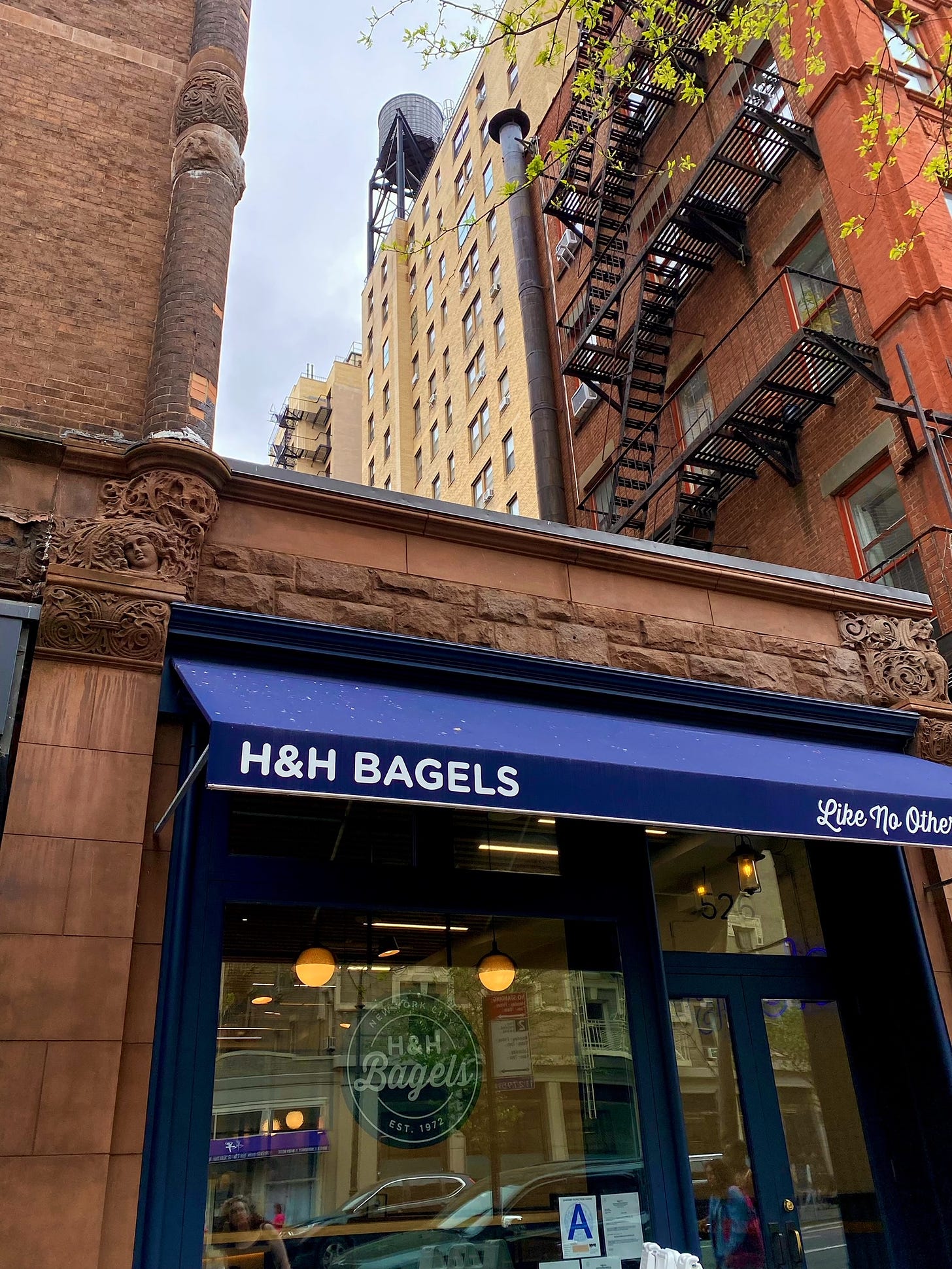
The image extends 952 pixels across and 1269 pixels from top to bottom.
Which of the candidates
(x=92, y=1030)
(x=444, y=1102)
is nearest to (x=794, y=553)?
(x=444, y=1102)

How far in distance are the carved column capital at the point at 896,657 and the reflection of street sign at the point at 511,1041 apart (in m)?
4.30

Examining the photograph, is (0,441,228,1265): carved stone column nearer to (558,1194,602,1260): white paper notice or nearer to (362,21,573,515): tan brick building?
(558,1194,602,1260): white paper notice

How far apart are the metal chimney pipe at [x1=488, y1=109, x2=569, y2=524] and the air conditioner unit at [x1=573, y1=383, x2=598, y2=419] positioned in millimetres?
867

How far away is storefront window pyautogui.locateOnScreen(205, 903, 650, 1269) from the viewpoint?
18.4 ft

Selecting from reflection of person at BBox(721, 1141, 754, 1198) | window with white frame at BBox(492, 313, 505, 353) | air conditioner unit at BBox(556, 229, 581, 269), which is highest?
window with white frame at BBox(492, 313, 505, 353)

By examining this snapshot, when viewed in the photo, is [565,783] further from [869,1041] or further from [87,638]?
[869,1041]

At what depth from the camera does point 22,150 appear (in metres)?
8.05

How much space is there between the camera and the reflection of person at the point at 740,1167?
7145 mm

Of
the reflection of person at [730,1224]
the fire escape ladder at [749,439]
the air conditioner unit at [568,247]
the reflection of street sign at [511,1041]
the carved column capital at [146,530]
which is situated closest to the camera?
the carved column capital at [146,530]

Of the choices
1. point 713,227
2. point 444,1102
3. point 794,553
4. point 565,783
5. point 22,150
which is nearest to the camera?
point 565,783

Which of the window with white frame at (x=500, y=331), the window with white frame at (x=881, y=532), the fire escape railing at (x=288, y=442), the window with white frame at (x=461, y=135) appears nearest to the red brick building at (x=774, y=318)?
the window with white frame at (x=881, y=532)

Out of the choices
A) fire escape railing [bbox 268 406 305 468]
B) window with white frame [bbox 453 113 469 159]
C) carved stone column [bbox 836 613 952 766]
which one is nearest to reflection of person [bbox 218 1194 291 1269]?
carved stone column [bbox 836 613 952 766]

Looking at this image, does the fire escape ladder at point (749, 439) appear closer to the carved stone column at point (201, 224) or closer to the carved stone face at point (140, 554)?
the carved stone column at point (201, 224)

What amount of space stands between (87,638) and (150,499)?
1.08 metres
